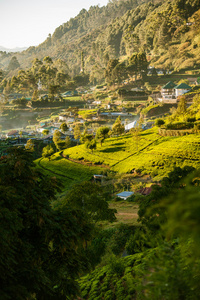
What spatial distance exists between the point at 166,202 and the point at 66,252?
11.1 feet

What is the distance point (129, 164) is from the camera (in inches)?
1248

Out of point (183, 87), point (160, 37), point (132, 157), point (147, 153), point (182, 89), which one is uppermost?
point (160, 37)

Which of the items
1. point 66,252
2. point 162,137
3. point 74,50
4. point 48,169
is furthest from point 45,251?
point 74,50

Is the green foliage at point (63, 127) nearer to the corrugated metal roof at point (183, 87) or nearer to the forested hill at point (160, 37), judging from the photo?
the corrugated metal roof at point (183, 87)

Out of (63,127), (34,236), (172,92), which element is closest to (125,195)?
(34,236)

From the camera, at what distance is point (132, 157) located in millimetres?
33906

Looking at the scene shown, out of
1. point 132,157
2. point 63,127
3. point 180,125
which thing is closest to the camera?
point 132,157

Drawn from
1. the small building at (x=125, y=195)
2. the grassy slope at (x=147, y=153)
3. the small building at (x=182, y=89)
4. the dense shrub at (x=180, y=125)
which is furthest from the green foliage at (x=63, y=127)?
the small building at (x=125, y=195)

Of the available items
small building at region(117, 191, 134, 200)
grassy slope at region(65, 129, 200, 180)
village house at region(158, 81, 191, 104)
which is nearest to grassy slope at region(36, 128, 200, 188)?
grassy slope at region(65, 129, 200, 180)

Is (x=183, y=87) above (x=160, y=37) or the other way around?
the other way around

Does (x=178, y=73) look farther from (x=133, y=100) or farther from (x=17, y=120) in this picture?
(x=17, y=120)

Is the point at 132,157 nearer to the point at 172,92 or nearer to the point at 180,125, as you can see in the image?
the point at 180,125

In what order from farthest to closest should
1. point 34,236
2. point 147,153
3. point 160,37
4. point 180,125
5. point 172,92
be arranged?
point 160,37 < point 172,92 < point 180,125 < point 147,153 < point 34,236

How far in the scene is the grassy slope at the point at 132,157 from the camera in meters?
28.6
